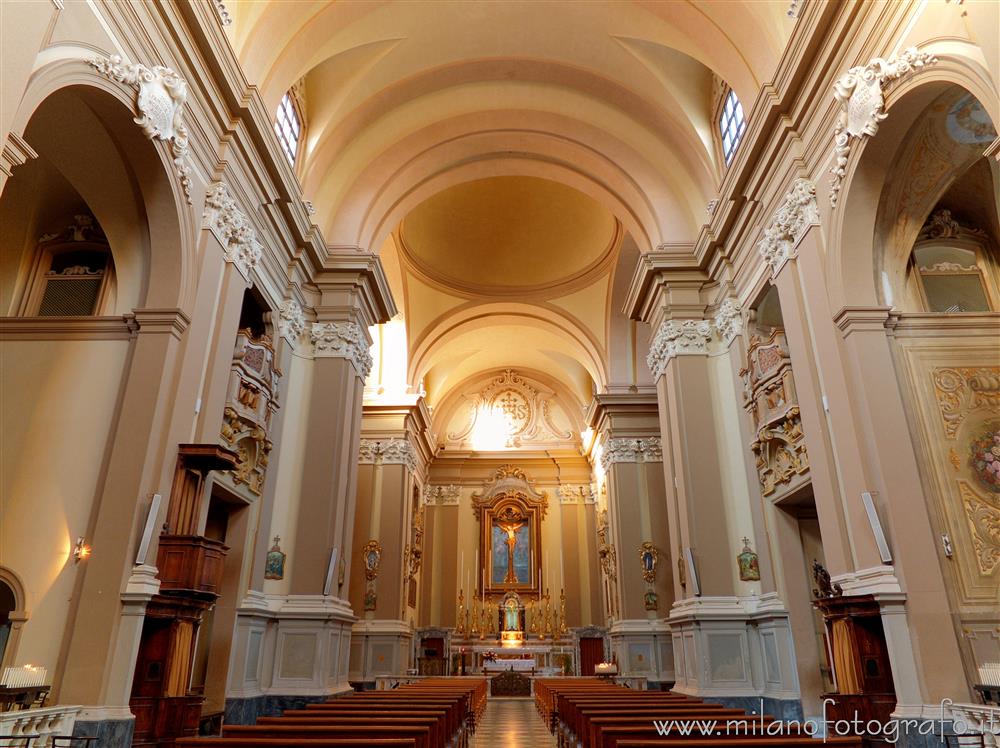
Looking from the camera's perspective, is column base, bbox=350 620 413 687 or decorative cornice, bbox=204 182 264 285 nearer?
decorative cornice, bbox=204 182 264 285

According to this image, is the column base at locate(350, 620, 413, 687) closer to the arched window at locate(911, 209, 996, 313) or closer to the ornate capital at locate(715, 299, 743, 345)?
the ornate capital at locate(715, 299, 743, 345)

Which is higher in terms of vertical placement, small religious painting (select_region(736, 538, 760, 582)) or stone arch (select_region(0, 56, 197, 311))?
stone arch (select_region(0, 56, 197, 311))

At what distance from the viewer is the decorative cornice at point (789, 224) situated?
7991 millimetres

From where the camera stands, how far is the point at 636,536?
16844 millimetres

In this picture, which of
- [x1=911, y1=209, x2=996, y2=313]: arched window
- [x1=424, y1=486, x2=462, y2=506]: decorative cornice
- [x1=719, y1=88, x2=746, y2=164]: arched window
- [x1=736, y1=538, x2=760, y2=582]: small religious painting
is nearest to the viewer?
[x1=911, y1=209, x2=996, y2=313]: arched window

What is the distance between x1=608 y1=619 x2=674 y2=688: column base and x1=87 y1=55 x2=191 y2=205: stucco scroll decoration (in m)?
13.0

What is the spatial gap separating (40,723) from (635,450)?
14482mm

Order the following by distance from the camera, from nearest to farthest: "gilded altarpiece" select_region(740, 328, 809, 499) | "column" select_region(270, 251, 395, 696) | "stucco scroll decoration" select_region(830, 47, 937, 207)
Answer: "stucco scroll decoration" select_region(830, 47, 937, 207), "gilded altarpiece" select_region(740, 328, 809, 499), "column" select_region(270, 251, 395, 696)

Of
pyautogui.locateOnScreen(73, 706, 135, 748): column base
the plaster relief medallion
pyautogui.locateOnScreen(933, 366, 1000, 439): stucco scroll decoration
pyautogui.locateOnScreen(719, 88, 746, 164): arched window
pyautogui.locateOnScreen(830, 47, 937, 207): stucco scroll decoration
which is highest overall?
pyautogui.locateOnScreen(719, 88, 746, 164): arched window

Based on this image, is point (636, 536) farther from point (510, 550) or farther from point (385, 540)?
point (510, 550)

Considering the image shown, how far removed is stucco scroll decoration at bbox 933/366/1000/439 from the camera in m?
6.87

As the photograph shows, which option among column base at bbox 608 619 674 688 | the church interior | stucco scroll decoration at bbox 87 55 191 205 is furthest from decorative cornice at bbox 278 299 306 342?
column base at bbox 608 619 674 688

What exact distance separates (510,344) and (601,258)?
19.0 ft

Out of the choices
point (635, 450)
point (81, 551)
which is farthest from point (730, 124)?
point (81, 551)
